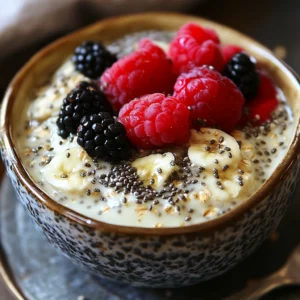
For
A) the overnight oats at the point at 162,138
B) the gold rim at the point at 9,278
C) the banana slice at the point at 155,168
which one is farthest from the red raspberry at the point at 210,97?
the gold rim at the point at 9,278

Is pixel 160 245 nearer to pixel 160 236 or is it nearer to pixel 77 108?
pixel 160 236

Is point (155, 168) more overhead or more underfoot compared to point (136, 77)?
more underfoot

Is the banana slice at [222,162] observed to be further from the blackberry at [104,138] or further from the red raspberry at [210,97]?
the blackberry at [104,138]

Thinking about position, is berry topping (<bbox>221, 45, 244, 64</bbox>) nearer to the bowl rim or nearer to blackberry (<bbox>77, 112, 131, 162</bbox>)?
the bowl rim

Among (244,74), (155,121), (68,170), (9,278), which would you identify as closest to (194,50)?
(244,74)

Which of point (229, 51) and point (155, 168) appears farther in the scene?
point (229, 51)

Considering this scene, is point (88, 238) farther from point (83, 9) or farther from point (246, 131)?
point (83, 9)
